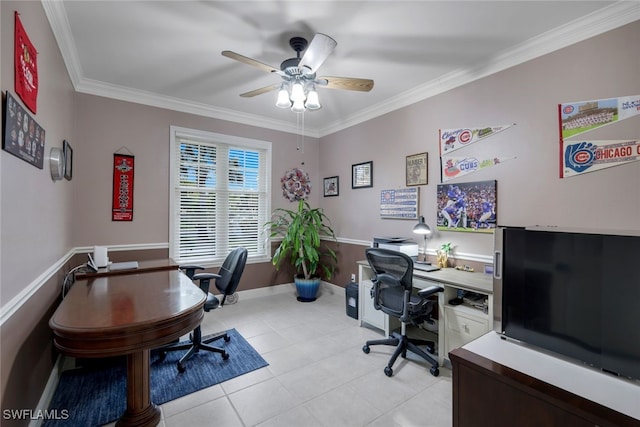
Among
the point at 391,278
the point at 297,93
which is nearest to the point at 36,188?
the point at 297,93

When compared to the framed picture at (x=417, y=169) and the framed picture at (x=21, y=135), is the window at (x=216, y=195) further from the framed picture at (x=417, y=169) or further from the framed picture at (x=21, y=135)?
the framed picture at (x=417, y=169)

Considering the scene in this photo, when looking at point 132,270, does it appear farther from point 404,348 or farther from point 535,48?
point 535,48

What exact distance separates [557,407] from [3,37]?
8.83ft

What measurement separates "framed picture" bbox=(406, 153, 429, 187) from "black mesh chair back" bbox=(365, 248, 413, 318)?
48.1 inches

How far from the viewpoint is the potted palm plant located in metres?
4.09

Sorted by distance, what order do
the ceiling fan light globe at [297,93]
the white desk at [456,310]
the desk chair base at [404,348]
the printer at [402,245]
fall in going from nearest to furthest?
the white desk at [456,310] → the desk chair base at [404,348] → the ceiling fan light globe at [297,93] → the printer at [402,245]

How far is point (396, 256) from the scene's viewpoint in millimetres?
2352

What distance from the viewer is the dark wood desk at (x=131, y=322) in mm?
1322

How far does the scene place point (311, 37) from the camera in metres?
2.32

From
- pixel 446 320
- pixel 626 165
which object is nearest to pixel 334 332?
pixel 446 320

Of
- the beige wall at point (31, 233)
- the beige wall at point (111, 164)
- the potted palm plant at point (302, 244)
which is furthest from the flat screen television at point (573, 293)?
the beige wall at point (111, 164)

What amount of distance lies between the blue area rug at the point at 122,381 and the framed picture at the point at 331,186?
2.64m

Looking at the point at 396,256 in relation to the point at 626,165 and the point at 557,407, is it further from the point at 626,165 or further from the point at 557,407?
the point at 626,165

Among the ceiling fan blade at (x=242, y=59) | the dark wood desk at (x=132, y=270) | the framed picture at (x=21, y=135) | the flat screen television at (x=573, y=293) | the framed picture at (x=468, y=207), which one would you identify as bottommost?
the dark wood desk at (x=132, y=270)
